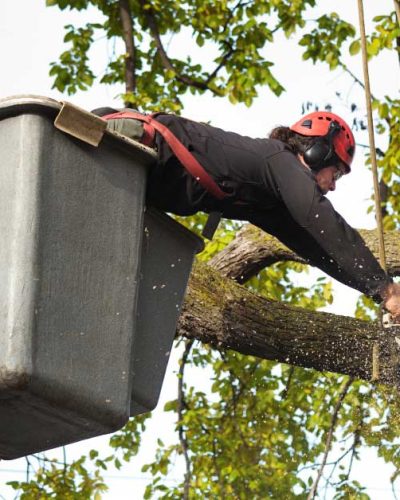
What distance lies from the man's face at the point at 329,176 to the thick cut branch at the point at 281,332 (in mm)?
587

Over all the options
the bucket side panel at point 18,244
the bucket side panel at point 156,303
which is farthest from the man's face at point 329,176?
the bucket side panel at point 18,244

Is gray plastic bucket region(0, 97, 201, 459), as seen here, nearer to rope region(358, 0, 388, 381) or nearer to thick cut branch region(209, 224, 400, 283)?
rope region(358, 0, 388, 381)

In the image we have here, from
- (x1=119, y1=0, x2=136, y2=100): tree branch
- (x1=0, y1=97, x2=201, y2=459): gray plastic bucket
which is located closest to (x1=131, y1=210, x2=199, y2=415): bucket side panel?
(x1=0, y1=97, x2=201, y2=459): gray plastic bucket

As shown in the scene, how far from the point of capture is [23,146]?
328 cm

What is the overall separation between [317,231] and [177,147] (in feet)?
1.85

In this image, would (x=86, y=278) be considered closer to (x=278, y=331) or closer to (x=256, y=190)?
(x=256, y=190)

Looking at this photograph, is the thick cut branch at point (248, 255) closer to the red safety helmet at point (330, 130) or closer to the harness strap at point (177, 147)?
the red safety helmet at point (330, 130)

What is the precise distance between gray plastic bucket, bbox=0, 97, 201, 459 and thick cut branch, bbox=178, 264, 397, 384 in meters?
1.27

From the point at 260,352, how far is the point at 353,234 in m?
0.78

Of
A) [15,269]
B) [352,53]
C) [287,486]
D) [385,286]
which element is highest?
[352,53]

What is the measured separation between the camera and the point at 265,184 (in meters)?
4.13

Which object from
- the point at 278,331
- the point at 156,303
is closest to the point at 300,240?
the point at 278,331

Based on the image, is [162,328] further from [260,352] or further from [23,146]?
[260,352]

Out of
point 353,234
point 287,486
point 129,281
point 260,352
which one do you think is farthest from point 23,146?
point 287,486
